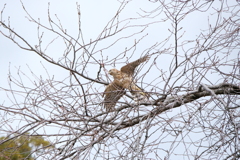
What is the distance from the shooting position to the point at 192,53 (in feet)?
14.0

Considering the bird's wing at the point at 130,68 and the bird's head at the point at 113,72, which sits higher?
the bird's head at the point at 113,72

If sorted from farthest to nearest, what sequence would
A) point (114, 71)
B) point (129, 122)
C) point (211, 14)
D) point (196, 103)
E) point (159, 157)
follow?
point (114, 71) → point (211, 14) → point (129, 122) → point (196, 103) → point (159, 157)

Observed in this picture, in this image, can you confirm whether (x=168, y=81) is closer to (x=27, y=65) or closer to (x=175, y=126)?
(x=175, y=126)

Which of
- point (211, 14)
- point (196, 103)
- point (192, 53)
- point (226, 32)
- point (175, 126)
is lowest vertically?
point (175, 126)

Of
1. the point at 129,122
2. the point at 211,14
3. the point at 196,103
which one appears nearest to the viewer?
the point at 196,103

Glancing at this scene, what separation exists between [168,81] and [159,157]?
2.63 feet

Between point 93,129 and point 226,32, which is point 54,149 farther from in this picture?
point 226,32

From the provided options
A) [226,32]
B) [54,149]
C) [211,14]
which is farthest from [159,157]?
[211,14]

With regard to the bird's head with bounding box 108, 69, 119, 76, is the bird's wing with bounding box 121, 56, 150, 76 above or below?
below

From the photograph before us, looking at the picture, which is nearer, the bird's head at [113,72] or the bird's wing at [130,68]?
the bird's wing at [130,68]

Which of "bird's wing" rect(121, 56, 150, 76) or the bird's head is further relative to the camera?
the bird's head

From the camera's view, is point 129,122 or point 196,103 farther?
point 129,122

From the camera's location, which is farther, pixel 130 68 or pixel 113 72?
pixel 113 72

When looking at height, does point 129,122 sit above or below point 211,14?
below
